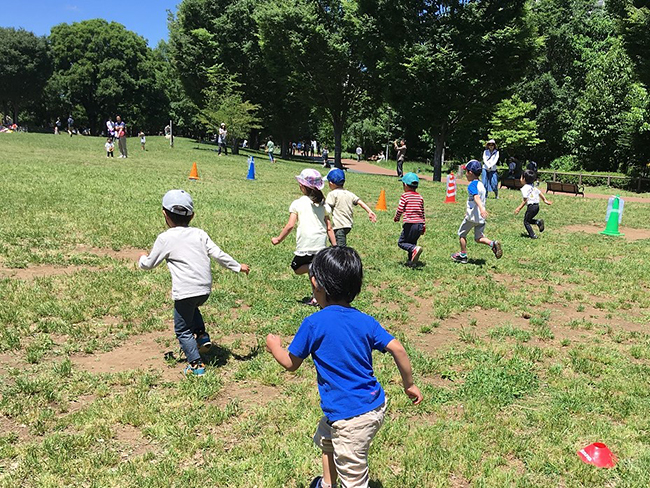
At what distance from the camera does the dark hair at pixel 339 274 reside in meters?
2.61

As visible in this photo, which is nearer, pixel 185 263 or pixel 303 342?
pixel 303 342

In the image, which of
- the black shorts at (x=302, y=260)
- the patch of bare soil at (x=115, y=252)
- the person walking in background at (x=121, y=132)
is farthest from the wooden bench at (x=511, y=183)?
the black shorts at (x=302, y=260)

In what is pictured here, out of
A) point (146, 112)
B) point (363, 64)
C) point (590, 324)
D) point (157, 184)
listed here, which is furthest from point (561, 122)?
point (146, 112)

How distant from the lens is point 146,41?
70.8 metres

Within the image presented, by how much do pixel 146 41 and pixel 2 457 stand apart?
77796 mm

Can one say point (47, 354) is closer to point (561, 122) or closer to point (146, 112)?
point (561, 122)

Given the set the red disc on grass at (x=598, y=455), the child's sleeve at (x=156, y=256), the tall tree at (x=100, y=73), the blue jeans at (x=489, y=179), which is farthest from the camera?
the tall tree at (x=100, y=73)

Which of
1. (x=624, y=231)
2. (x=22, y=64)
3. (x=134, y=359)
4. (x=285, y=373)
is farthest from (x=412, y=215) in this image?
Answer: (x=22, y=64)

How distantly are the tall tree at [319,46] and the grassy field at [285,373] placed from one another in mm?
27615

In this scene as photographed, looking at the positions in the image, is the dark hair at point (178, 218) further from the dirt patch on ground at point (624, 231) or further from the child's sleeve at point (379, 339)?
the dirt patch on ground at point (624, 231)

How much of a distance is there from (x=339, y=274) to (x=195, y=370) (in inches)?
97.3

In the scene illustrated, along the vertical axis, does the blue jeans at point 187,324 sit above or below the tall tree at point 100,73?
below

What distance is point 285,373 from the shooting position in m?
4.69

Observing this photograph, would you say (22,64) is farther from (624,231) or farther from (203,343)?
(203,343)
